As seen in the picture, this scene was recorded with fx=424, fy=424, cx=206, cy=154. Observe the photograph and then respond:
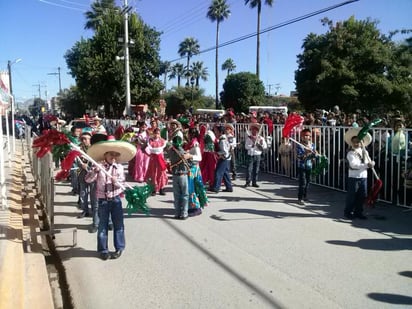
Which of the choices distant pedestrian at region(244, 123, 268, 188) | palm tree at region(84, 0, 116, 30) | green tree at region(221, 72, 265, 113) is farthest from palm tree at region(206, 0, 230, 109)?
distant pedestrian at region(244, 123, 268, 188)

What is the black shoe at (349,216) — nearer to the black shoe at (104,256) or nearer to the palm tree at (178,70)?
the black shoe at (104,256)

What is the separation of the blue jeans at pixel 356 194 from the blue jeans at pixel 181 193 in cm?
297

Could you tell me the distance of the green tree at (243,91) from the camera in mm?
50844

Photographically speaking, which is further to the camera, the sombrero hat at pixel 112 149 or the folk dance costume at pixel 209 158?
the folk dance costume at pixel 209 158

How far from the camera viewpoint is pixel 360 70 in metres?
27.7

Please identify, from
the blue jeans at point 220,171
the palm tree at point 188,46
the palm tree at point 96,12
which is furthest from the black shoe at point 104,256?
the palm tree at point 188,46

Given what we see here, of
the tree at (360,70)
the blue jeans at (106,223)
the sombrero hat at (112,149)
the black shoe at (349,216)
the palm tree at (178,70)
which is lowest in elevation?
the black shoe at (349,216)

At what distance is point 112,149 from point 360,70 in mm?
25413

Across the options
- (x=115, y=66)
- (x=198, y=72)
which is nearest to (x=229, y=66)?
(x=198, y=72)

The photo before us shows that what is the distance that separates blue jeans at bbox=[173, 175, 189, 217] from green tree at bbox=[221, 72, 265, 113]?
43.8m

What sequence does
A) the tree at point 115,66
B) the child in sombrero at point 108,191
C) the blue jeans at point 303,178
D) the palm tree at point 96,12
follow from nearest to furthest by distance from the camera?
the child in sombrero at point 108,191, the blue jeans at point 303,178, the tree at point 115,66, the palm tree at point 96,12

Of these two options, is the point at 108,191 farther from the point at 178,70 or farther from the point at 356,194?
the point at 178,70

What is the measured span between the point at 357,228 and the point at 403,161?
2224 millimetres

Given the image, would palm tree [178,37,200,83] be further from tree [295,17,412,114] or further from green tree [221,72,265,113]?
tree [295,17,412,114]
